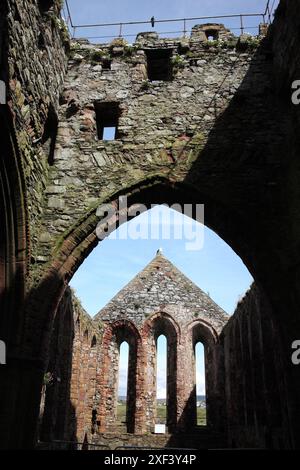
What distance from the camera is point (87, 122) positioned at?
7098mm

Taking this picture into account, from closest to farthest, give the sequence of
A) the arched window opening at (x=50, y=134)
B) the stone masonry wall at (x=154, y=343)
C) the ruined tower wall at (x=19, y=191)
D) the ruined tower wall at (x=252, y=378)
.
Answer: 1. the ruined tower wall at (x=19, y=191)
2. the arched window opening at (x=50, y=134)
3. the ruined tower wall at (x=252, y=378)
4. the stone masonry wall at (x=154, y=343)

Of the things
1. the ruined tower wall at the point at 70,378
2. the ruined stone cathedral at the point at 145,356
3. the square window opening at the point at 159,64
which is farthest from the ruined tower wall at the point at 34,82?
the ruined stone cathedral at the point at 145,356

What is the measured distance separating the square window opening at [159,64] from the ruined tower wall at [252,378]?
4944mm

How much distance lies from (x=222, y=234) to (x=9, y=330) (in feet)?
11.5

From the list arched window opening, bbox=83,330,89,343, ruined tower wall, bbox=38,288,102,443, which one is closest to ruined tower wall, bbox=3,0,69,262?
ruined tower wall, bbox=38,288,102,443

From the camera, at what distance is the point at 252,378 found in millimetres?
11523

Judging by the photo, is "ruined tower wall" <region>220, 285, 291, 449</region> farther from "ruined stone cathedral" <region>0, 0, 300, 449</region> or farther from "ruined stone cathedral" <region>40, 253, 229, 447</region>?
"ruined stone cathedral" <region>40, 253, 229, 447</region>

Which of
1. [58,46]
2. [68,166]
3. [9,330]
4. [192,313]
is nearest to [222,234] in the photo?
[68,166]

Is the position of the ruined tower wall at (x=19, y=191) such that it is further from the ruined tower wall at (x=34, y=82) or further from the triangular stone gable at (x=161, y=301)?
the triangular stone gable at (x=161, y=301)

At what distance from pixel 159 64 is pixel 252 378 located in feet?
29.3

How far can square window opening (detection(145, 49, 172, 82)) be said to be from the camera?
7.75 metres

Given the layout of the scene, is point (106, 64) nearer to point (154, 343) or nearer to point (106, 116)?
point (106, 116)

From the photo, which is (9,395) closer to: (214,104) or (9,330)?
(9,330)

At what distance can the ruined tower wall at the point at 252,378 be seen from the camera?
9.66 meters
